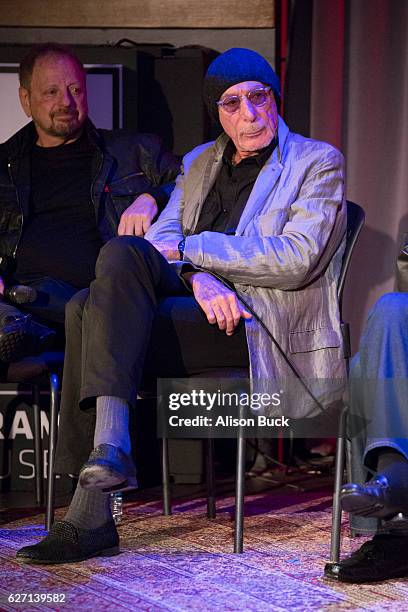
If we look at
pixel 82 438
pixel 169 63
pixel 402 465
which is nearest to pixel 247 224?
pixel 82 438

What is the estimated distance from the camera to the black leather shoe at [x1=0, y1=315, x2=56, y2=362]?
105 inches

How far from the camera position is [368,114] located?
376cm

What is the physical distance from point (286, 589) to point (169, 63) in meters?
2.27

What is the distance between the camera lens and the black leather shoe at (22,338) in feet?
8.71

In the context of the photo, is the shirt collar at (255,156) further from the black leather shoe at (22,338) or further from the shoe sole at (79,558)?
the shoe sole at (79,558)

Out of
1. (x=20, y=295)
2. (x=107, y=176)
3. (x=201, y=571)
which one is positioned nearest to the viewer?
(x=201, y=571)

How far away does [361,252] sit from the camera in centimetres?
376

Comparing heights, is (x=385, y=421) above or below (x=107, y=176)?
below

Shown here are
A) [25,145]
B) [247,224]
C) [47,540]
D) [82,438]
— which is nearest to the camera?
[47,540]

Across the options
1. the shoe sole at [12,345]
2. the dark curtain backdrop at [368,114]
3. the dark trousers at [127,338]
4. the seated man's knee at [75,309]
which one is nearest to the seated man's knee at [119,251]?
the dark trousers at [127,338]

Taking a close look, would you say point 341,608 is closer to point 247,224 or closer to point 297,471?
point 247,224

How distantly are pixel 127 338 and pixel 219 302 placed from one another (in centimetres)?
28

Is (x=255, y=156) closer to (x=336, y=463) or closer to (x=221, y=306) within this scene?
(x=221, y=306)

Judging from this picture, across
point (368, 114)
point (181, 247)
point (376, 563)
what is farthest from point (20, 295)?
point (368, 114)
